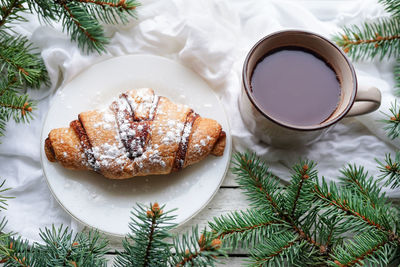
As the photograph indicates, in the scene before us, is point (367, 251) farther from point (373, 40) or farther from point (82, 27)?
point (82, 27)

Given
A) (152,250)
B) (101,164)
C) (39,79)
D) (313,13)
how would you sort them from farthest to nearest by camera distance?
1. (313,13)
2. (39,79)
3. (101,164)
4. (152,250)

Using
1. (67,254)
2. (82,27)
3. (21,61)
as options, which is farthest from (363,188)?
(21,61)

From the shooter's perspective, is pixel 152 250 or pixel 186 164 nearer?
pixel 152 250

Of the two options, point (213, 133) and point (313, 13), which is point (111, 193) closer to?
point (213, 133)

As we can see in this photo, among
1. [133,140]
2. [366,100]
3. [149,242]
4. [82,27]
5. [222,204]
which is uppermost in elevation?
[82,27]

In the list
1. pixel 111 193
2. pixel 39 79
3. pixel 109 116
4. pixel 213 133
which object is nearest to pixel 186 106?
pixel 213 133

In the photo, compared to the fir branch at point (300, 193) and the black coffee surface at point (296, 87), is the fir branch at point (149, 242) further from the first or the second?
the black coffee surface at point (296, 87)

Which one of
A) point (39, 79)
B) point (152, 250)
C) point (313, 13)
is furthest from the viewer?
point (313, 13)

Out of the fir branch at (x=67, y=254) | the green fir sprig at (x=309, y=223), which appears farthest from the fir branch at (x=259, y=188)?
the fir branch at (x=67, y=254)
